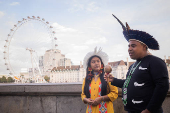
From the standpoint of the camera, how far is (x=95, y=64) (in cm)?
282

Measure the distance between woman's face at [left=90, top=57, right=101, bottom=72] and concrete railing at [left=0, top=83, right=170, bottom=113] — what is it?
0.69 metres

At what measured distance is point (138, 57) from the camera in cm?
194

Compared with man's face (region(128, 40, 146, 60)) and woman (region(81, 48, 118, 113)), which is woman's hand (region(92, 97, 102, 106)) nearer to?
woman (region(81, 48, 118, 113))

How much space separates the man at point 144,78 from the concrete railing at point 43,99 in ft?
4.81

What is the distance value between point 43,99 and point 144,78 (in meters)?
2.53

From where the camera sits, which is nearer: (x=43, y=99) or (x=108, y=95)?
(x=108, y=95)

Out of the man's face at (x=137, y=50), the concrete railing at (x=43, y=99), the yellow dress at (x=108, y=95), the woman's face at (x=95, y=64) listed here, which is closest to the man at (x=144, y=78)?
the man's face at (x=137, y=50)

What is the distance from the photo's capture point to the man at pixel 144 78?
5.34ft

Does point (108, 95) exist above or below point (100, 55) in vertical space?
below

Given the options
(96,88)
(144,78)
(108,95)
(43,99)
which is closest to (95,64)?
(96,88)

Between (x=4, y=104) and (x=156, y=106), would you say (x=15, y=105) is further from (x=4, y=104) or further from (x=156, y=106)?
(x=156, y=106)

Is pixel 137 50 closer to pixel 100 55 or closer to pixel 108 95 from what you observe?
pixel 108 95

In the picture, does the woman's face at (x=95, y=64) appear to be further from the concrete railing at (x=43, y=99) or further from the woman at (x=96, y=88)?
the concrete railing at (x=43, y=99)

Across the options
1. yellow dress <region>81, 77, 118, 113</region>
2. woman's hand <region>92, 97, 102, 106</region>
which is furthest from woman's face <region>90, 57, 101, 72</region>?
woman's hand <region>92, 97, 102, 106</region>
